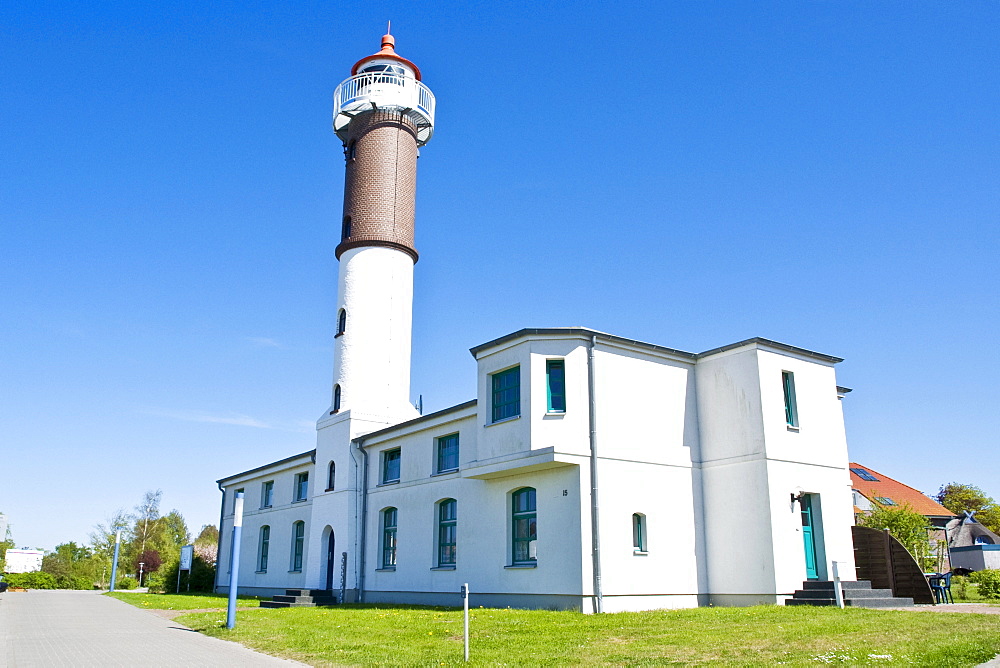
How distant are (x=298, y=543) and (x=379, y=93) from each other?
58.2 ft

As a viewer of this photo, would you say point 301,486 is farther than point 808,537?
Yes

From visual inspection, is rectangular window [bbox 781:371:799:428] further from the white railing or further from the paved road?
the white railing

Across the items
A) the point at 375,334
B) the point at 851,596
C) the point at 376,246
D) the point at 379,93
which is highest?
the point at 379,93

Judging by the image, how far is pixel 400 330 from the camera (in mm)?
27875

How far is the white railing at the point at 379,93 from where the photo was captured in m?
30.0

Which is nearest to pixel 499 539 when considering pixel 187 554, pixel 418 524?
pixel 418 524

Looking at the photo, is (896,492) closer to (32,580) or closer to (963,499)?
(963,499)

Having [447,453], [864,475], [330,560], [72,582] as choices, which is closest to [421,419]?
[447,453]

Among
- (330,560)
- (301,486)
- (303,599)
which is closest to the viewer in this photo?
(303,599)

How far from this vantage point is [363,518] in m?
25.5

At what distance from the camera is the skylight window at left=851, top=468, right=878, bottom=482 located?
1705 inches

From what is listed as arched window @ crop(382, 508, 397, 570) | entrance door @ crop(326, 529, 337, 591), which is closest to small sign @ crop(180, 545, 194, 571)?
entrance door @ crop(326, 529, 337, 591)

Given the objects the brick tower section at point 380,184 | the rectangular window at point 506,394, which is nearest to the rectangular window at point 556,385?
the rectangular window at point 506,394

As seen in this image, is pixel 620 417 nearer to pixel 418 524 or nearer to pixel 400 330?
pixel 418 524
